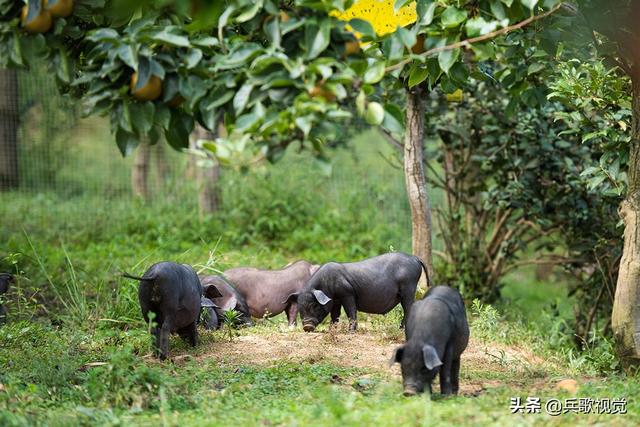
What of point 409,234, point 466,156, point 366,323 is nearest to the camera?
point 366,323

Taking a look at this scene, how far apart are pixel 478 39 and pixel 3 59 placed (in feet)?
8.30

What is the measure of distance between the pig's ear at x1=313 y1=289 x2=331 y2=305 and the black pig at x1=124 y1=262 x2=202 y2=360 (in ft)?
4.08

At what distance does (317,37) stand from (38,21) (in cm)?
151

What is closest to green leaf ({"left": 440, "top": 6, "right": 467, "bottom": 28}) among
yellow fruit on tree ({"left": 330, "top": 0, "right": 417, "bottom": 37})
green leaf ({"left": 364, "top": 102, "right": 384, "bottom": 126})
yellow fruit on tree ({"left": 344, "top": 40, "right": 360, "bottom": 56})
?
yellow fruit on tree ({"left": 344, "top": 40, "right": 360, "bottom": 56})

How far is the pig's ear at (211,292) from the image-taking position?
7.89 meters

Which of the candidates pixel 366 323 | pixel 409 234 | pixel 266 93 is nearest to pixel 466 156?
pixel 409 234

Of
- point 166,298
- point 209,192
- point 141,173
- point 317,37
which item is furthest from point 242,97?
point 141,173

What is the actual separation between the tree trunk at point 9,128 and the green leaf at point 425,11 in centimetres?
900

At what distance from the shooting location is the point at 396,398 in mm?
5238

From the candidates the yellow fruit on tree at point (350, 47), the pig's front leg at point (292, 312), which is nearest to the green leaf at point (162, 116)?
the yellow fruit on tree at point (350, 47)

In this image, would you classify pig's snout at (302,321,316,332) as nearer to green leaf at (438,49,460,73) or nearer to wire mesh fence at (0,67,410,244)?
green leaf at (438,49,460,73)

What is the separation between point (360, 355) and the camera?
6.78 metres

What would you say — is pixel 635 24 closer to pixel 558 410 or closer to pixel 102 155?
pixel 558 410

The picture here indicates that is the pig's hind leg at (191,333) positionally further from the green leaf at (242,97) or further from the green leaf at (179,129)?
the green leaf at (242,97)
